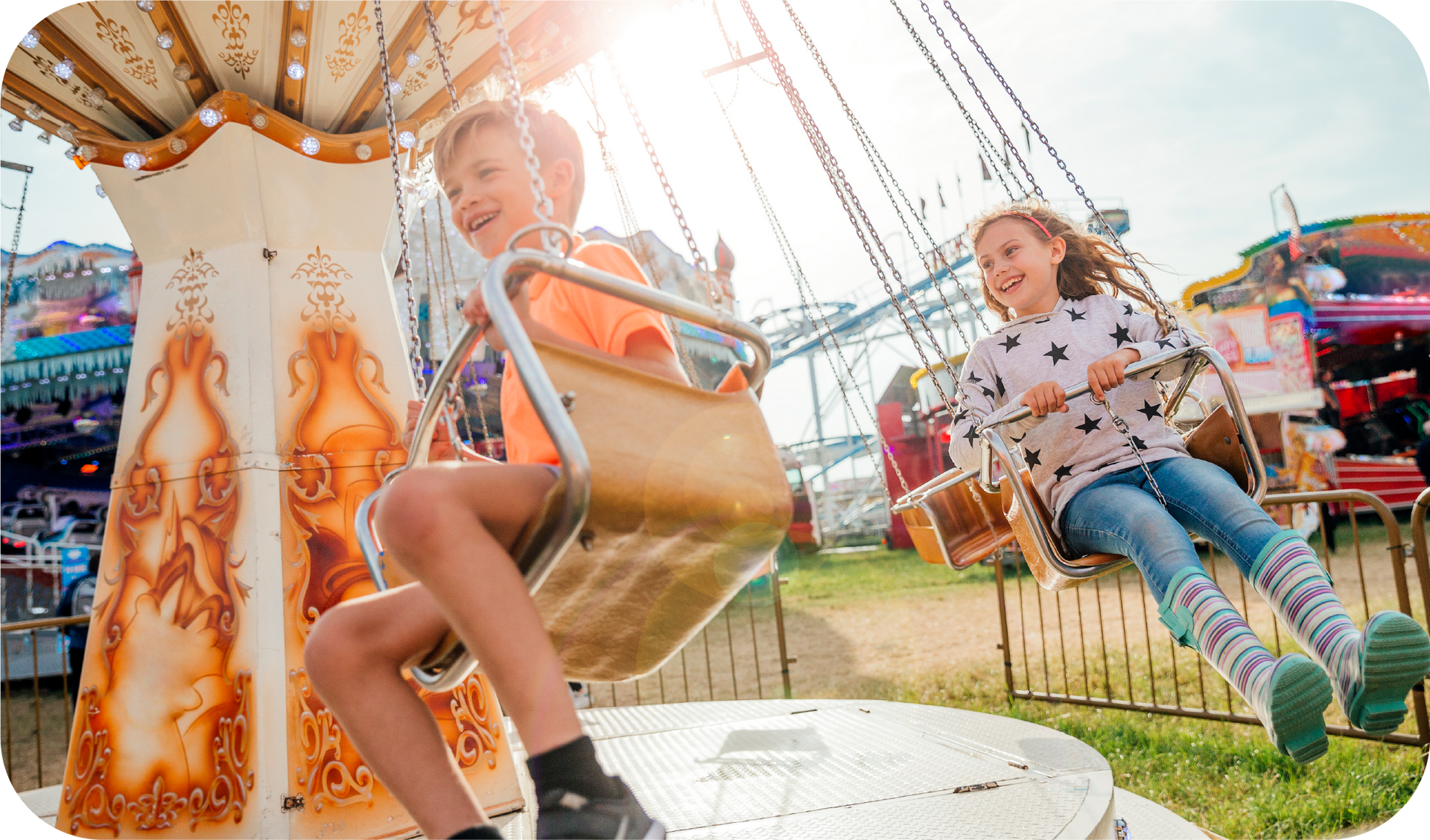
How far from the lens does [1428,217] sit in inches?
474

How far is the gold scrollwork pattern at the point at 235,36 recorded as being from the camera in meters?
2.29

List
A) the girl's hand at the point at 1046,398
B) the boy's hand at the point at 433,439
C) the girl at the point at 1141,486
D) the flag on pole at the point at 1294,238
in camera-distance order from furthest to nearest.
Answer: the flag on pole at the point at 1294,238 → the girl's hand at the point at 1046,398 → the boy's hand at the point at 433,439 → the girl at the point at 1141,486

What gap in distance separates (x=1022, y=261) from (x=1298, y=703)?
1366 millimetres

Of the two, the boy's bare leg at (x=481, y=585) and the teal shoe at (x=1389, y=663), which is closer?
the boy's bare leg at (x=481, y=585)

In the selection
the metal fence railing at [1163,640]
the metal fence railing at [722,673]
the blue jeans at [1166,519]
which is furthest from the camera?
the metal fence railing at [722,673]

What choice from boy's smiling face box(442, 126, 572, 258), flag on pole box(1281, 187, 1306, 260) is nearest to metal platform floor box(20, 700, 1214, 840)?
boy's smiling face box(442, 126, 572, 258)

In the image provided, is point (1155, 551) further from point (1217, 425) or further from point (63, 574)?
point (63, 574)

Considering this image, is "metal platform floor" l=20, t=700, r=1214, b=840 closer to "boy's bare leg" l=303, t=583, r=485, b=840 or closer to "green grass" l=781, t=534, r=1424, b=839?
"green grass" l=781, t=534, r=1424, b=839

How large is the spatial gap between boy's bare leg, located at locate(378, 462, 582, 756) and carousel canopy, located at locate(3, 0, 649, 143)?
1.94m

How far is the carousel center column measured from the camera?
229cm

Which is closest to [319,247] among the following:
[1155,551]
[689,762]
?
[689,762]

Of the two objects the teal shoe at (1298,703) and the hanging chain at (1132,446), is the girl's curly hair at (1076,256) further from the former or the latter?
the teal shoe at (1298,703)

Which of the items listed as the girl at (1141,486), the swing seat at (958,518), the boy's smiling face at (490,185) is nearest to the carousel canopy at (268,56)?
the boy's smiling face at (490,185)

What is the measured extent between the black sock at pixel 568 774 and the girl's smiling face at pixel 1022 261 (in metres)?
1.99
